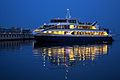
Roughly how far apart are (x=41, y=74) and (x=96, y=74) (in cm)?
380

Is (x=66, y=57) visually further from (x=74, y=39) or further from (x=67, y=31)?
(x=74, y=39)

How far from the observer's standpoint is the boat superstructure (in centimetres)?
6675

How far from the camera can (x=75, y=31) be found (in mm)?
71625

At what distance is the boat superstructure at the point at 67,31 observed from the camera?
66750 millimetres

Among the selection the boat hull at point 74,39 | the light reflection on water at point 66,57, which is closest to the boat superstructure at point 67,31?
the boat hull at point 74,39

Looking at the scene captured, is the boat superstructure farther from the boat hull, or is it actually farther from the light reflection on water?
the light reflection on water

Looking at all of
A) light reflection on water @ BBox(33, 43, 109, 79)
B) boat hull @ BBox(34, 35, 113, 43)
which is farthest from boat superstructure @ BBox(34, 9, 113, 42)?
light reflection on water @ BBox(33, 43, 109, 79)

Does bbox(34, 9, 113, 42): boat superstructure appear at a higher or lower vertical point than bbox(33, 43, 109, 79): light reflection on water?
higher

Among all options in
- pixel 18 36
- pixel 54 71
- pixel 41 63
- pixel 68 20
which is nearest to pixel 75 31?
pixel 68 20

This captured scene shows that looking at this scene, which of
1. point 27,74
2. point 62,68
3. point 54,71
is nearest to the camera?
point 27,74

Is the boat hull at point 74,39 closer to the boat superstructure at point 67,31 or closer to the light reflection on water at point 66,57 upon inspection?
the boat superstructure at point 67,31

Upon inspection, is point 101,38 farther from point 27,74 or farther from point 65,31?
point 27,74

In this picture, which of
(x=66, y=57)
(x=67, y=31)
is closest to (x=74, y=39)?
(x=67, y=31)

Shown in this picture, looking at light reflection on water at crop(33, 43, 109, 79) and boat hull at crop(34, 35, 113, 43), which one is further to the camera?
boat hull at crop(34, 35, 113, 43)
